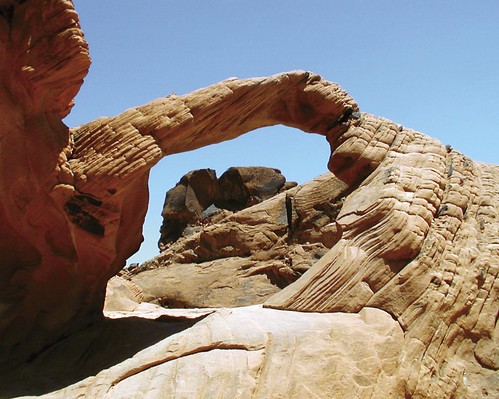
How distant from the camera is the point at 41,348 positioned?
5.16m

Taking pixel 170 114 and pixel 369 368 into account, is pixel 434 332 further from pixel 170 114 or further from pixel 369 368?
pixel 170 114

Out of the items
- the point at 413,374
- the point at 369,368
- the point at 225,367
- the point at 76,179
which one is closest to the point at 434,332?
the point at 413,374

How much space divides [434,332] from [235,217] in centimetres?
716

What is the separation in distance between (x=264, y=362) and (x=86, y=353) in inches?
71.7

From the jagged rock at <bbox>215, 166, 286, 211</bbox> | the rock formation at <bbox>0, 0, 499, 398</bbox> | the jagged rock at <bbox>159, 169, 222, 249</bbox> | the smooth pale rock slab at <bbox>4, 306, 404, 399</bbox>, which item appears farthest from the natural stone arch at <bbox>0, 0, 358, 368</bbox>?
the jagged rock at <bbox>159, 169, 222, 249</bbox>

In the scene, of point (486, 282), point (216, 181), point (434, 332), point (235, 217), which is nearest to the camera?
point (434, 332)

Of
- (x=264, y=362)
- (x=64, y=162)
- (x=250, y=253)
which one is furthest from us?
(x=250, y=253)

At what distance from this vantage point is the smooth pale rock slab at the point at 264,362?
146 inches

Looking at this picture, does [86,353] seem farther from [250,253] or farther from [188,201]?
[188,201]

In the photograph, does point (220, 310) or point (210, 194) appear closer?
point (220, 310)

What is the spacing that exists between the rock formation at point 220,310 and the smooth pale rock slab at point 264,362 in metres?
0.01

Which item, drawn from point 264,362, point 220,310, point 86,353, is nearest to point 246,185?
point 86,353

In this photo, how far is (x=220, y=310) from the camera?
4559 mm

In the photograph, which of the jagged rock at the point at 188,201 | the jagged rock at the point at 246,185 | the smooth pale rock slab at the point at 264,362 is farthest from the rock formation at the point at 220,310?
the jagged rock at the point at 188,201
